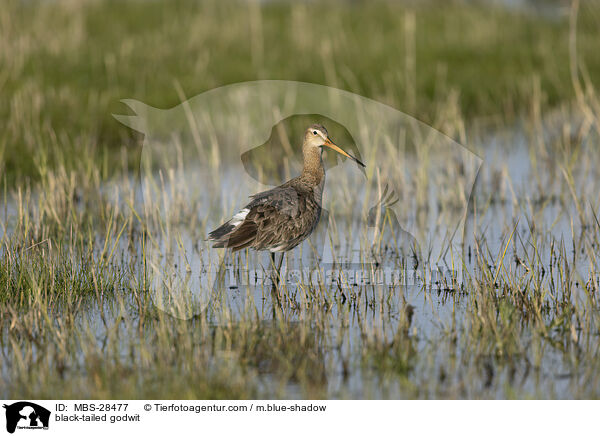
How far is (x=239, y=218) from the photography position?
5.91m

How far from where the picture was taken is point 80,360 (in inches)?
194

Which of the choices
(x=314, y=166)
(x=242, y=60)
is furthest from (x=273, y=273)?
(x=242, y=60)

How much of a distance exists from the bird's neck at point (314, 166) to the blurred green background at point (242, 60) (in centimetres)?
377

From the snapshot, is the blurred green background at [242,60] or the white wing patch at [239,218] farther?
the blurred green background at [242,60]

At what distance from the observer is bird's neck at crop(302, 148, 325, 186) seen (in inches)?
251

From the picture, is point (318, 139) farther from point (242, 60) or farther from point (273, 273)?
point (242, 60)

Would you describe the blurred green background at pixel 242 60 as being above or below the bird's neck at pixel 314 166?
above

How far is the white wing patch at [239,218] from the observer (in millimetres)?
5891

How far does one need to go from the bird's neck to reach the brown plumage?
100 millimetres
